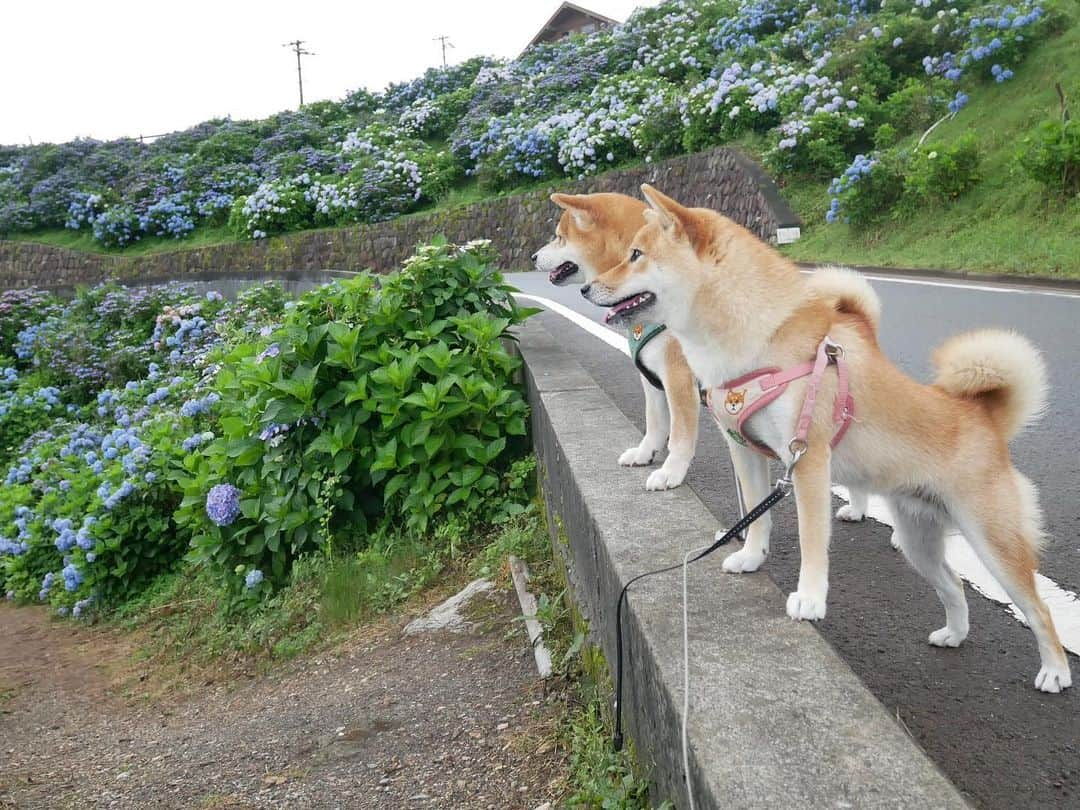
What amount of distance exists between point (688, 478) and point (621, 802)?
94.3 inches

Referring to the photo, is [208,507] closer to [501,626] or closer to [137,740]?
[137,740]

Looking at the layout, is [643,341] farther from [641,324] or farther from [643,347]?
[641,324]

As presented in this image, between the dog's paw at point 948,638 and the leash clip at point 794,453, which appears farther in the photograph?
the dog's paw at point 948,638

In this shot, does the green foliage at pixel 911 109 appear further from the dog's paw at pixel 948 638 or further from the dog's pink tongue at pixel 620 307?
the dog's paw at pixel 948 638

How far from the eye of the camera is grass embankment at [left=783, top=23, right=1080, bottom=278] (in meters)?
11.6

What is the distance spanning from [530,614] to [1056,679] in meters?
1.95

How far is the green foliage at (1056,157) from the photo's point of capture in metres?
11.7

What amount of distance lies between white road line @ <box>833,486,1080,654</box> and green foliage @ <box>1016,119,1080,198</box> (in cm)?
1002

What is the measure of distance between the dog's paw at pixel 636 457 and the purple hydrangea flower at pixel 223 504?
2.71 metres

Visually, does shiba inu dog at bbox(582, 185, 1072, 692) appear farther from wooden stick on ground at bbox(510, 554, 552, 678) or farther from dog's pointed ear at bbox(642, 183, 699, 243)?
wooden stick on ground at bbox(510, 554, 552, 678)

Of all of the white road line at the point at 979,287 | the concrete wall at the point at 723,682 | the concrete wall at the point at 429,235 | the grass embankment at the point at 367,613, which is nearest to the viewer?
the concrete wall at the point at 723,682

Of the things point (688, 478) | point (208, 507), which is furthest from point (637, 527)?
point (208, 507)

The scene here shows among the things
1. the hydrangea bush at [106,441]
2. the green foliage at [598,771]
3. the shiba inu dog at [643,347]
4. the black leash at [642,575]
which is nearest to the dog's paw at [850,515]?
the shiba inu dog at [643,347]

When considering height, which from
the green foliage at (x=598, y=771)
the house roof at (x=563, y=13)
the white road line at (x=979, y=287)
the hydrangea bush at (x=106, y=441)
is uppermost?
the house roof at (x=563, y=13)
